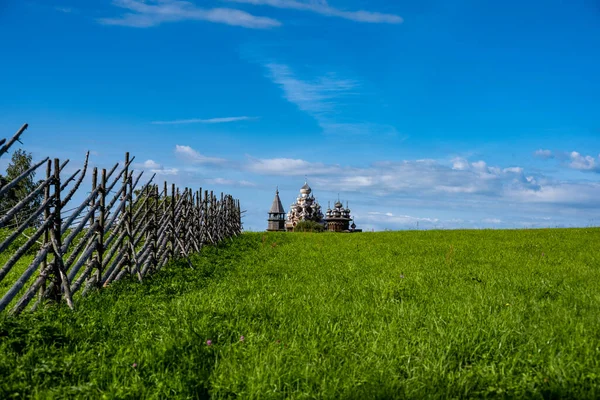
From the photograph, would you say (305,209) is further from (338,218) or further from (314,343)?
(314,343)

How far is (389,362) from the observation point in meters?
5.73

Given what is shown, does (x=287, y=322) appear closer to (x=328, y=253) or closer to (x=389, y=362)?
(x=389, y=362)

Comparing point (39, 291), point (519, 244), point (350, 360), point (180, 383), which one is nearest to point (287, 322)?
point (350, 360)

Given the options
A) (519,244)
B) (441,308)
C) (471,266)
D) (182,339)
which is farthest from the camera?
(519,244)

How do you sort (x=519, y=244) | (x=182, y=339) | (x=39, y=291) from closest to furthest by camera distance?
1. (x=182, y=339)
2. (x=39, y=291)
3. (x=519, y=244)

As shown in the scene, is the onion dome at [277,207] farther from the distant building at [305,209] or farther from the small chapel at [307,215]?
the distant building at [305,209]

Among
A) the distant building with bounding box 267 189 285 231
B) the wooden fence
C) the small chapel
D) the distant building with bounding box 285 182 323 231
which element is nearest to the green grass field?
the wooden fence

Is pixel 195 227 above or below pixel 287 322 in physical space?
above

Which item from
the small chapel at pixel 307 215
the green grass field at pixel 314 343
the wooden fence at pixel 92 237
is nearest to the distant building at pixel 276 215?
the small chapel at pixel 307 215

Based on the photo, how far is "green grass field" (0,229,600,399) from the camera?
203 inches

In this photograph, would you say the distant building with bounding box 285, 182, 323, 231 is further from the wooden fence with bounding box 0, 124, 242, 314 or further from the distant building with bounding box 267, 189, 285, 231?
the wooden fence with bounding box 0, 124, 242, 314

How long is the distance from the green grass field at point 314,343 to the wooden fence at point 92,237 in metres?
0.79

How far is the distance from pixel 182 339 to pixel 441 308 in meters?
4.46

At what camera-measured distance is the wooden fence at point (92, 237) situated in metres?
8.36
